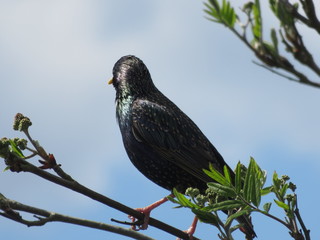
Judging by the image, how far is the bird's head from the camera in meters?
6.31

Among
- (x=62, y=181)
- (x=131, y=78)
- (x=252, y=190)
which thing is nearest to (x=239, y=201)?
(x=252, y=190)

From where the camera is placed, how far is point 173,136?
5754 mm

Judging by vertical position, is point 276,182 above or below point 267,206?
above

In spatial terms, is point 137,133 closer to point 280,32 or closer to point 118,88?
point 118,88

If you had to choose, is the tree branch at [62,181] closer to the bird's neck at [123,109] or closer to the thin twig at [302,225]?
the thin twig at [302,225]

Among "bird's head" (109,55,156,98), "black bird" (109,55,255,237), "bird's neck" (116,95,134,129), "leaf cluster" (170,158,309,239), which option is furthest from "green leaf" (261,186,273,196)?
"bird's head" (109,55,156,98)

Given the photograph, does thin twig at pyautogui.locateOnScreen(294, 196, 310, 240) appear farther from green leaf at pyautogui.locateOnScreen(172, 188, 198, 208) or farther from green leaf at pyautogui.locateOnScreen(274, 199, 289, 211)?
green leaf at pyautogui.locateOnScreen(172, 188, 198, 208)

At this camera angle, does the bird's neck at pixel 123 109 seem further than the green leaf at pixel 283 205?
Yes

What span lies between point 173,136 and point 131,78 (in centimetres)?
100

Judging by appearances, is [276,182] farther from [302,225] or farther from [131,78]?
[131,78]

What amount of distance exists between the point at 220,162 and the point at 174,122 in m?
0.61

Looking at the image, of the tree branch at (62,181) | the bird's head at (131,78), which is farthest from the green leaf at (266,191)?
the bird's head at (131,78)

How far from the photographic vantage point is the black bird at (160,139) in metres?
5.46

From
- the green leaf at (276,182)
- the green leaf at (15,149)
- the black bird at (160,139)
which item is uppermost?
the black bird at (160,139)
